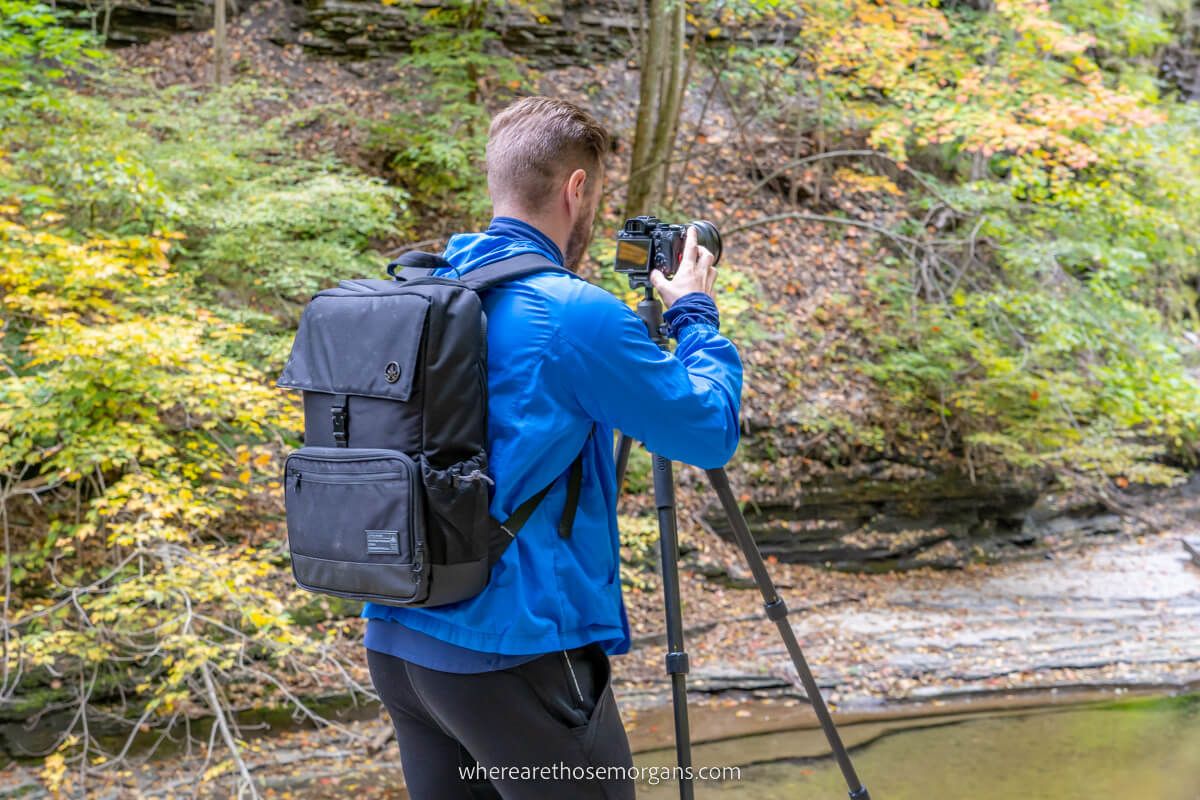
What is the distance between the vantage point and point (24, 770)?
4398 millimetres

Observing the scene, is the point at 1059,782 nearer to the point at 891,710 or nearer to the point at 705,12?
the point at 891,710

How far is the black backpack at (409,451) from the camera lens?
128 cm

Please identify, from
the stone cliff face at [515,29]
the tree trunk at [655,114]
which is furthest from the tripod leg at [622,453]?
the stone cliff face at [515,29]

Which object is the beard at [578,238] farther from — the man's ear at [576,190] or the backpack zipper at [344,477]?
the backpack zipper at [344,477]

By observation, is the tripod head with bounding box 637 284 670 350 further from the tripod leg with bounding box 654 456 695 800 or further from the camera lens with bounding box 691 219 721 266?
the tripod leg with bounding box 654 456 695 800

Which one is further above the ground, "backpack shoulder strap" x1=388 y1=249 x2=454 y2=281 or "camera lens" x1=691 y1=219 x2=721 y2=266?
"camera lens" x1=691 y1=219 x2=721 y2=266

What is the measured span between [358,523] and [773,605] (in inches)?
45.2

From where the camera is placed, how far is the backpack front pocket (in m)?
1.28

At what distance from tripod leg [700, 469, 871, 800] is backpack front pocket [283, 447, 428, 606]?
75 centimetres

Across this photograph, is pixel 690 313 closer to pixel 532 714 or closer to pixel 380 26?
pixel 532 714

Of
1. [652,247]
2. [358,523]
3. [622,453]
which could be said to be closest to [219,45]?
[622,453]

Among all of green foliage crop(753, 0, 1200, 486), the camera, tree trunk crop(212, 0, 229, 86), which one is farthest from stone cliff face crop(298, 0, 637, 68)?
the camera

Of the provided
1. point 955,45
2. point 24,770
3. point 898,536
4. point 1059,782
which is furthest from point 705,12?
point 24,770

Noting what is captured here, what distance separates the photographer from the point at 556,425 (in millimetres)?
1342
